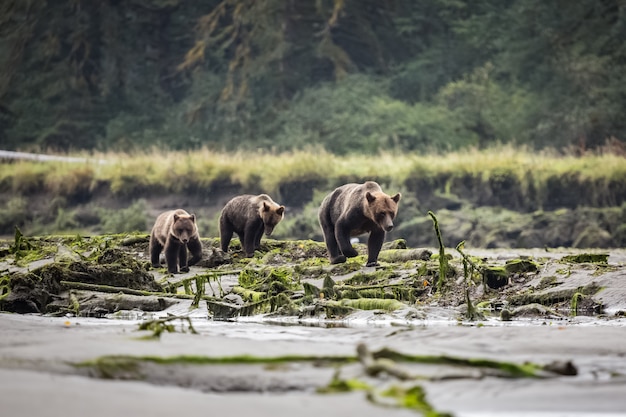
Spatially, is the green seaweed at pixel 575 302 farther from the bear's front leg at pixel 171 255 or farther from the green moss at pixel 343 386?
the bear's front leg at pixel 171 255

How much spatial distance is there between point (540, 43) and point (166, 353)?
31926mm

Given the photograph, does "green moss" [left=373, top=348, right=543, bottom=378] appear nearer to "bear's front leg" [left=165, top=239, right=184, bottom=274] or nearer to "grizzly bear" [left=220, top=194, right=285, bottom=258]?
"bear's front leg" [left=165, top=239, right=184, bottom=274]

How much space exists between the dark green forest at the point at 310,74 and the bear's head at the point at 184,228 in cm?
2007

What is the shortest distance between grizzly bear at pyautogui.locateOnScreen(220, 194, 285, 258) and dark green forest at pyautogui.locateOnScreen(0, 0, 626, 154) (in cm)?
1852

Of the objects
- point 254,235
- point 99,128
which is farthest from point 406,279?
point 99,128

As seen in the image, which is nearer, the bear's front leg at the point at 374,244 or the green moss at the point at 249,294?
the green moss at the point at 249,294

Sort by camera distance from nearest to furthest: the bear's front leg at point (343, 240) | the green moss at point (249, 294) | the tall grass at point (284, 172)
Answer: the green moss at point (249, 294) → the bear's front leg at point (343, 240) → the tall grass at point (284, 172)

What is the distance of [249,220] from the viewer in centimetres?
1373

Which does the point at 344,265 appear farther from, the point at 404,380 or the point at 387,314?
the point at 404,380

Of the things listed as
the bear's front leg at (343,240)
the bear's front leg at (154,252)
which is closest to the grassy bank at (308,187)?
the bear's front leg at (154,252)

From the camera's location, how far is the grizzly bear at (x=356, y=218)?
38.2 feet

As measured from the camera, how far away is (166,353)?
5.02m

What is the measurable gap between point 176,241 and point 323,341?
643 centimetres

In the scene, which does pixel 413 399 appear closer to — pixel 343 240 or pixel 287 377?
pixel 287 377
